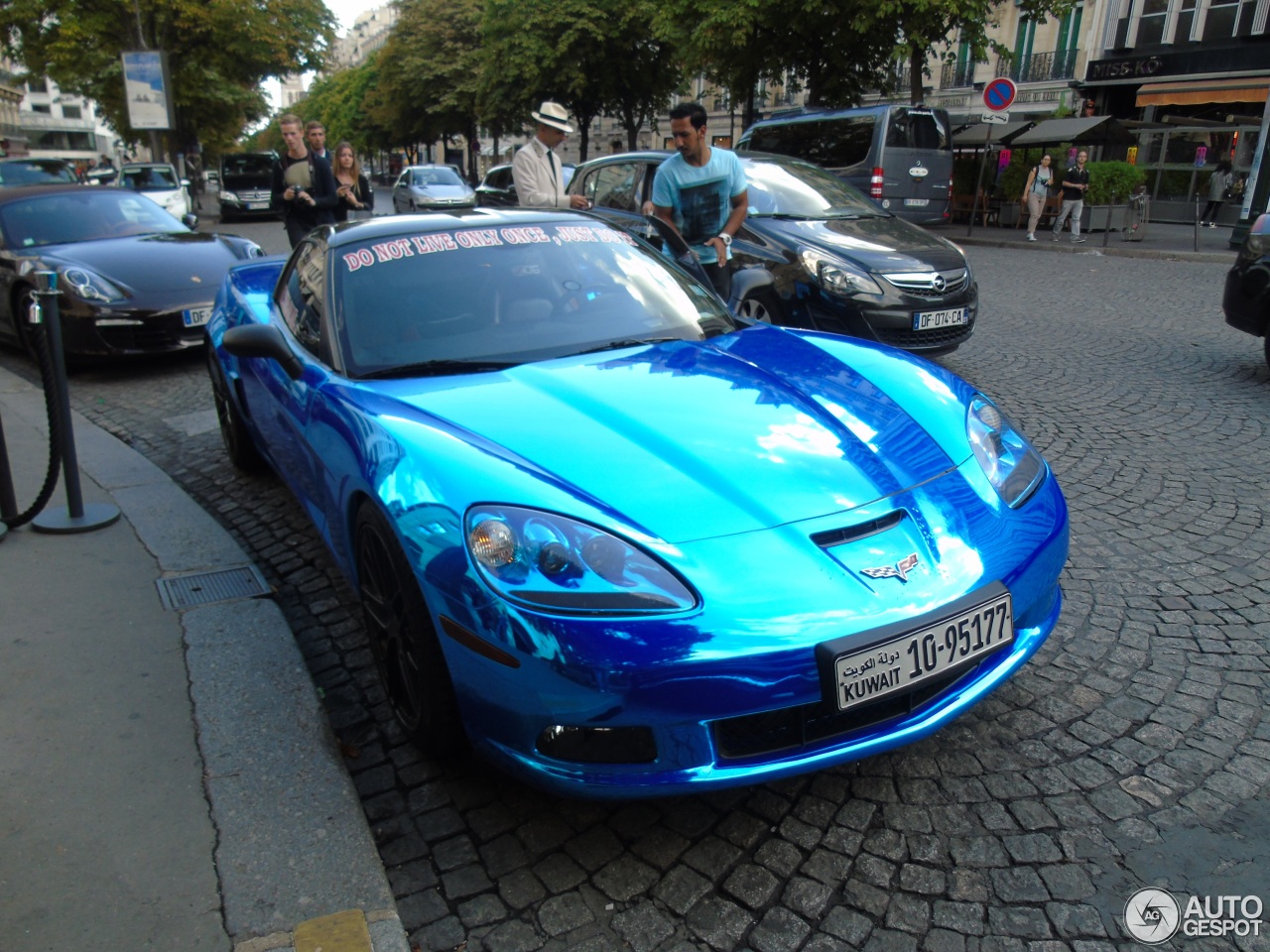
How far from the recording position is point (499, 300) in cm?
326

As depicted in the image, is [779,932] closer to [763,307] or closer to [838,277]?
[838,277]

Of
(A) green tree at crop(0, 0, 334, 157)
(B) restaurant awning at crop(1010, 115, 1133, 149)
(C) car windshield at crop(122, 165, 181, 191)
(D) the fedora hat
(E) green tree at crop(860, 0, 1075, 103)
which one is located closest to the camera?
(D) the fedora hat

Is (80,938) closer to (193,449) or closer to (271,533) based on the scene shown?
(271,533)

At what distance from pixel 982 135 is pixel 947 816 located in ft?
78.9

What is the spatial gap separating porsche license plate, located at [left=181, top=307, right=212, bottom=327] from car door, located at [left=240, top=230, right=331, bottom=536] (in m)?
3.49

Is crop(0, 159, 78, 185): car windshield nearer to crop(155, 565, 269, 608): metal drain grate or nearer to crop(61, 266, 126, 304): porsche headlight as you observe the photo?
crop(61, 266, 126, 304): porsche headlight

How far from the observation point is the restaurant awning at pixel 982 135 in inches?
889

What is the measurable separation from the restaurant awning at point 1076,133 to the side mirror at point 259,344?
22.7m

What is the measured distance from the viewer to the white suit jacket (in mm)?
6969

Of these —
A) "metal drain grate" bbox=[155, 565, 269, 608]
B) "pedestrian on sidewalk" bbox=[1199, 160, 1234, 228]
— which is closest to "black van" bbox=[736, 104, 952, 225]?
"pedestrian on sidewalk" bbox=[1199, 160, 1234, 228]

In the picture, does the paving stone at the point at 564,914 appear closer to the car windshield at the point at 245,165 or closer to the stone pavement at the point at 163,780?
the stone pavement at the point at 163,780

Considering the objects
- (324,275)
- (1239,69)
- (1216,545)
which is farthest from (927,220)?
(1239,69)

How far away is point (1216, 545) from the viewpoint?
153 inches

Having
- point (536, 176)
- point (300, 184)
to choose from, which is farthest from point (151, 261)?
point (536, 176)
